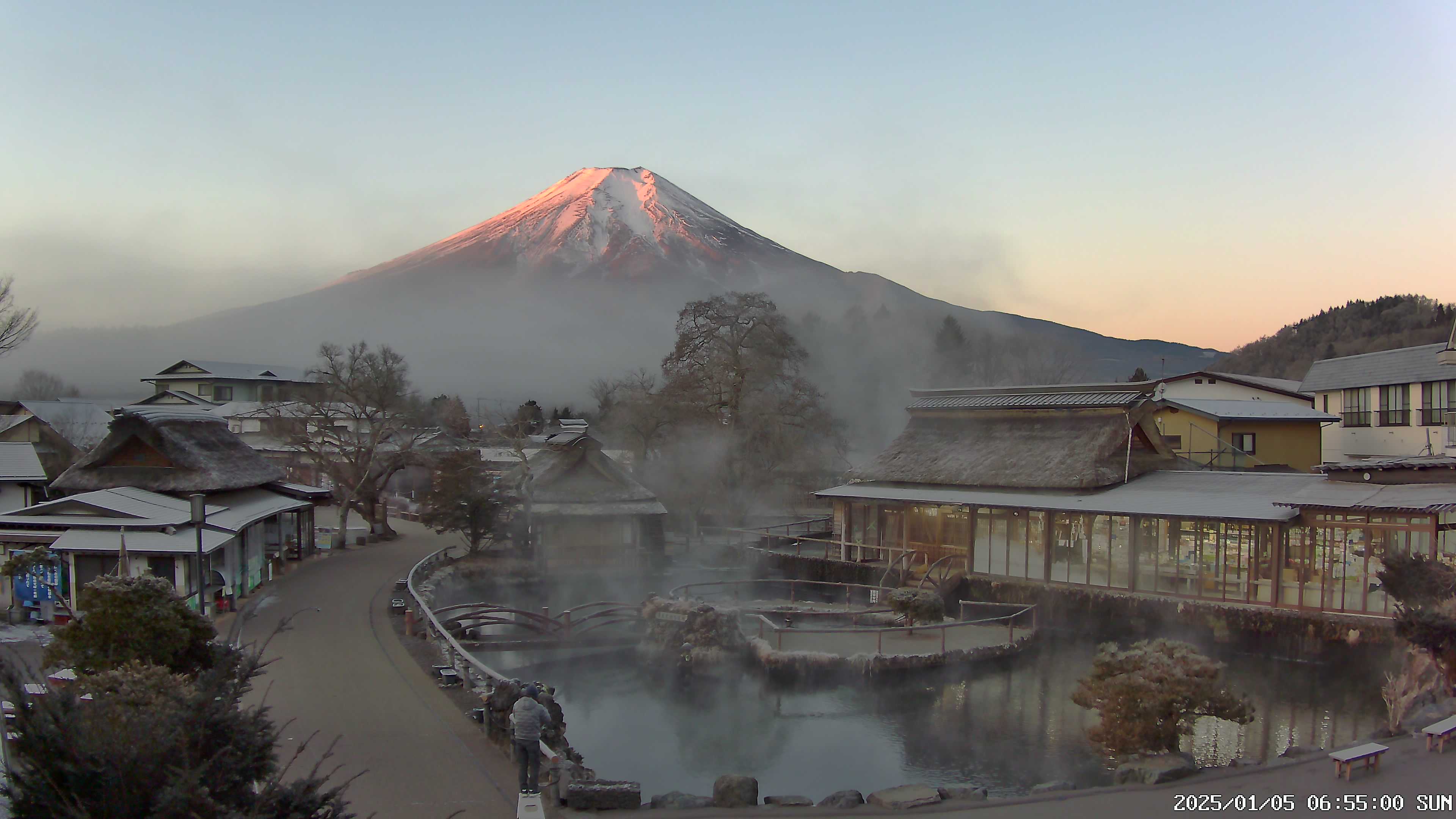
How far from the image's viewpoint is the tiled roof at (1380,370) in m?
28.4

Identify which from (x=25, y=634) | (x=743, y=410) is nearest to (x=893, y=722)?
(x=25, y=634)

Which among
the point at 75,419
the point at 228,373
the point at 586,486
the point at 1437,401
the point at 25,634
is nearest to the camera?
the point at 25,634

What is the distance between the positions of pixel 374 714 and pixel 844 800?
5929mm

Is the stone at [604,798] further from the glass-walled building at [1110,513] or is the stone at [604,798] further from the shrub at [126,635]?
the glass-walled building at [1110,513]

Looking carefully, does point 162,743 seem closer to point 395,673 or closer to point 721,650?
point 395,673

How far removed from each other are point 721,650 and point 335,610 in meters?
7.72

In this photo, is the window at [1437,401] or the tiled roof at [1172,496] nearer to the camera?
the tiled roof at [1172,496]

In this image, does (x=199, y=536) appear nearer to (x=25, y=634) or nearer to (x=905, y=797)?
(x=25, y=634)

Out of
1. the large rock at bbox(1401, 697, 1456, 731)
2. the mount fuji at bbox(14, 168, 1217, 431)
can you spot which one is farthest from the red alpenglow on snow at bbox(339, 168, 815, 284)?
the large rock at bbox(1401, 697, 1456, 731)

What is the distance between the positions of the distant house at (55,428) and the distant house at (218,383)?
3.98 metres

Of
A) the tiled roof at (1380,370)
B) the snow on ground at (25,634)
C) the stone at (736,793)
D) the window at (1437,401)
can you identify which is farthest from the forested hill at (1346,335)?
the snow on ground at (25,634)

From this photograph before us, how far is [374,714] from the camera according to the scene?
35.0ft

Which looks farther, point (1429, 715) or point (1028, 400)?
point (1028, 400)

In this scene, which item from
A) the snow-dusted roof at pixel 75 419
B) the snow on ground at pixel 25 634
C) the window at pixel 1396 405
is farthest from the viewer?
the snow-dusted roof at pixel 75 419
